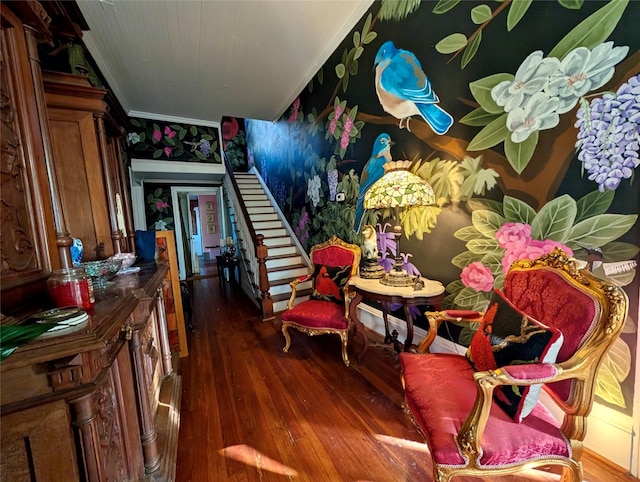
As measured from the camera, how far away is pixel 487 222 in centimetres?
162

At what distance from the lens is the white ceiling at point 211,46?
2230 millimetres

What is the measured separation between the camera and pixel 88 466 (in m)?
0.68

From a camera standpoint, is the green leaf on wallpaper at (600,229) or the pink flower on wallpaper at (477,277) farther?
the pink flower on wallpaper at (477,277)

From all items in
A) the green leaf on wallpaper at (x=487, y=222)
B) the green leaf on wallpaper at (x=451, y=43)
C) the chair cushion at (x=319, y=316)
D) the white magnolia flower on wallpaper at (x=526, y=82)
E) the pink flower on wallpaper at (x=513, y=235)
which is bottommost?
the chair cushion at (x=319, y=316)

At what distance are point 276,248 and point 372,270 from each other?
2319 mm

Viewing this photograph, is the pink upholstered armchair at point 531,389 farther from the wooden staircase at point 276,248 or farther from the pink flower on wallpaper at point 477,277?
the wooden staircase at point 276,248

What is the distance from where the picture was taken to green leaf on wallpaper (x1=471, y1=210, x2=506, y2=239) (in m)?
1.57

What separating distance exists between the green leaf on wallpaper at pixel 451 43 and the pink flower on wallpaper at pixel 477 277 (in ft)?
4.88

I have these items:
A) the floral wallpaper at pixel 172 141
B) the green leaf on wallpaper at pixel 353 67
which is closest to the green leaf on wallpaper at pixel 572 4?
the green leaf on wallpaper at pixel 353 67

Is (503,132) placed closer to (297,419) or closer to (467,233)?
(467,233)

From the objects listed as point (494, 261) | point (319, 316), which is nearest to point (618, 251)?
point (494, 261)

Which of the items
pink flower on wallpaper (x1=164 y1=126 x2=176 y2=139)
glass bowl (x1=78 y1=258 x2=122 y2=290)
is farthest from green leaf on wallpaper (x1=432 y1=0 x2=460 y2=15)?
pink flower on wallpaper (x1=164 y1=126 x2=176 y2=139)

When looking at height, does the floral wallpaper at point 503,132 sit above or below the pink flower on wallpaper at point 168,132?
below

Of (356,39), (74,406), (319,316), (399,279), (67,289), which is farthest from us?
(356,39)
